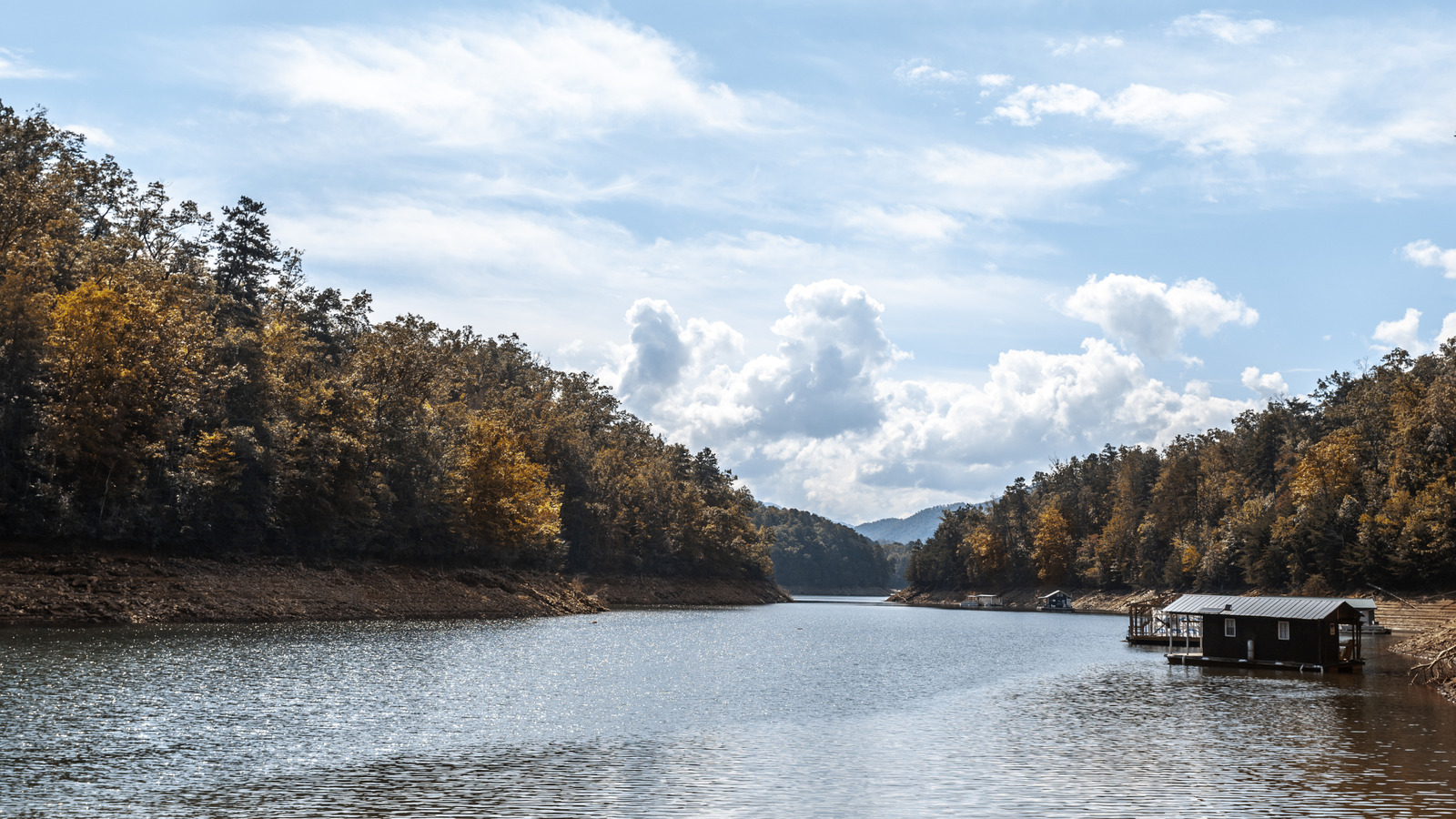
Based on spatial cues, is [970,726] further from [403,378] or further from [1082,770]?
[403,378]

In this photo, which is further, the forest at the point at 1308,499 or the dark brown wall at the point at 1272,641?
the forest at the point at 1308,499

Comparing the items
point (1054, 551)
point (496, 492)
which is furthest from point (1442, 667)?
point (1054, 551)

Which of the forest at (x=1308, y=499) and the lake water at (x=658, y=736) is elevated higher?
the forest at (x=1308, y=499)


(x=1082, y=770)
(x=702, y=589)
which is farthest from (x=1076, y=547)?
(x=1082, y=770)

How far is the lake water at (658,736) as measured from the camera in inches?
830

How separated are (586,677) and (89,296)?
146 feet

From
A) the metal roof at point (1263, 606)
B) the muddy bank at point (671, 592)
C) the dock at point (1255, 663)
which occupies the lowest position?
the muddy bank at point (671, 592)

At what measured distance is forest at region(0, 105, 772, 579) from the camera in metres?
60.5

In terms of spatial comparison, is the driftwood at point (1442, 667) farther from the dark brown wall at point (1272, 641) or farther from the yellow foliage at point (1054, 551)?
the yellow foliage at point (1054, 551)

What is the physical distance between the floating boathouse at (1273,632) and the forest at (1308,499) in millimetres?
51316

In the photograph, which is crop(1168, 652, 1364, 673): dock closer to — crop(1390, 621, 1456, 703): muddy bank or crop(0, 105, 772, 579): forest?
crop(1390, 621, 1456, 703): muddy bank

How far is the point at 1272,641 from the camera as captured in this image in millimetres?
56312

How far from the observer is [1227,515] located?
488 feet

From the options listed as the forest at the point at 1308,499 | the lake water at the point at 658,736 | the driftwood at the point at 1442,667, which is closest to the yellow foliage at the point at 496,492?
the lake water at the point at 658,736
